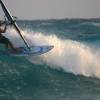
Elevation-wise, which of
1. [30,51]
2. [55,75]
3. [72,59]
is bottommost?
[72,59]

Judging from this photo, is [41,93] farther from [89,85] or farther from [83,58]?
[83,58]

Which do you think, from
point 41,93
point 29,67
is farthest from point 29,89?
point 29,67

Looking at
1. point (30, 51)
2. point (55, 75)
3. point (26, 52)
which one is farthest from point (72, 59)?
point (26, 52)

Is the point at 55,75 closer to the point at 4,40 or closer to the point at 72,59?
the point at 72,59

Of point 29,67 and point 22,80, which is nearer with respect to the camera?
point 22,80

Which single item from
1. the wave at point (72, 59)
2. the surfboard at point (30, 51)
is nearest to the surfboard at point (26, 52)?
the surfboard at point (30, 51)

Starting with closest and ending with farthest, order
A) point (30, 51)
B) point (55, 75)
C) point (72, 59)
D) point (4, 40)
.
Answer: point (4, 40) → point (30, 51) → point (55, 75) → point (72, 59)

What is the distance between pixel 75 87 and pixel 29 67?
384cm

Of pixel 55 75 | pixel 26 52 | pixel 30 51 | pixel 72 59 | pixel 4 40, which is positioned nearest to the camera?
pixel 4 40

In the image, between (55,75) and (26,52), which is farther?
(55,75)

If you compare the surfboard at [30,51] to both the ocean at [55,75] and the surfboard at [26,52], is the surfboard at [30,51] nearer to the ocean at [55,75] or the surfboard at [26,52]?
the surfboard at [26,52]

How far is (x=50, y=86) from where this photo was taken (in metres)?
17.9

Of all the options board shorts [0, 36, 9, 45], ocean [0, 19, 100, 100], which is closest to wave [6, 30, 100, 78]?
ocean [0, 19, 100, 100]

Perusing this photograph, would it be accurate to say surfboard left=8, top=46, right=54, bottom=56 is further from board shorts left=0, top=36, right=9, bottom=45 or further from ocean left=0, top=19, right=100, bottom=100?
ocean left=0, top=19, right=100, bottom=100
